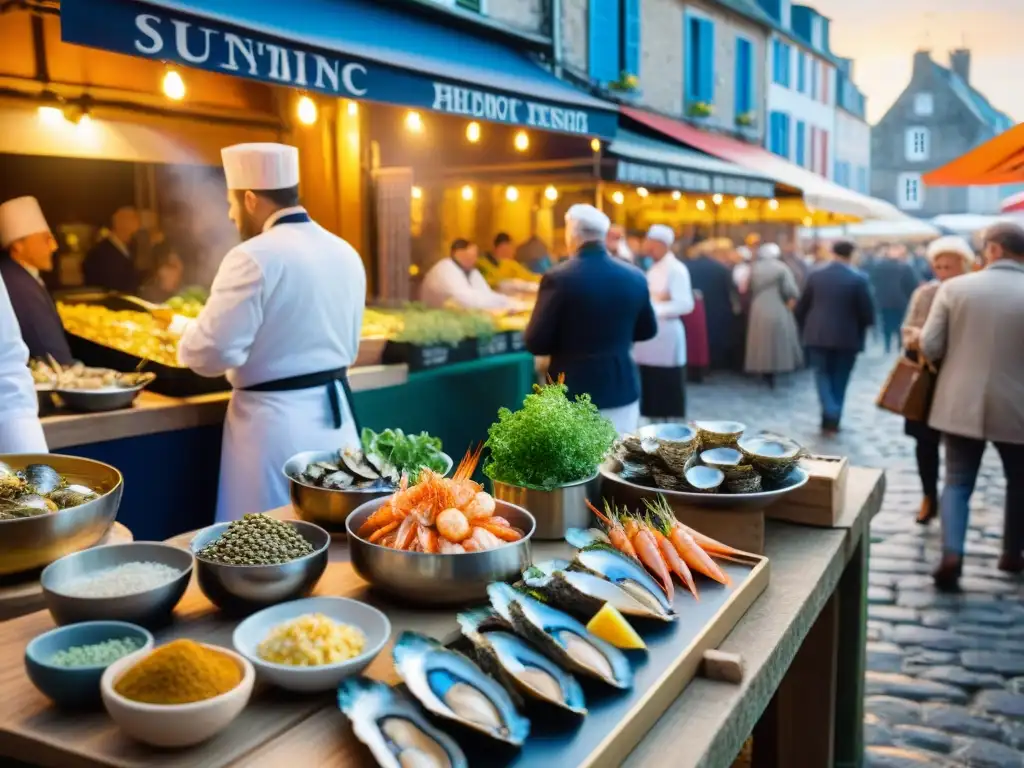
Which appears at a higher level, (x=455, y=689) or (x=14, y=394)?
(x=14, y=394)

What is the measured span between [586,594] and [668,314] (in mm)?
7148

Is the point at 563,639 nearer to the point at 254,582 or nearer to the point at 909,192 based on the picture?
the point at 254,582

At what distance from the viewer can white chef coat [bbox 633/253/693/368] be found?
8.97 m

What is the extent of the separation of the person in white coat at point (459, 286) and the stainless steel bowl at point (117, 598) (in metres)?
6.79

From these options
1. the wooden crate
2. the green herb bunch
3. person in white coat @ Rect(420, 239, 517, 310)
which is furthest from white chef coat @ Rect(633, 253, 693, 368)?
the green herb bunch

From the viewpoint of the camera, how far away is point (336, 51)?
522 centimetres

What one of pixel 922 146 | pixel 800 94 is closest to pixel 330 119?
pixel 800 94

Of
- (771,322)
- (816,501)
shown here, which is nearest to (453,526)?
(816,501)

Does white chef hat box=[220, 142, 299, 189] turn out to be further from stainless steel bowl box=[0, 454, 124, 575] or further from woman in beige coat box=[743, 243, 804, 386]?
woman in beige coat box=[743, 243, 804, 386]

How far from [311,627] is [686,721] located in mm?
746

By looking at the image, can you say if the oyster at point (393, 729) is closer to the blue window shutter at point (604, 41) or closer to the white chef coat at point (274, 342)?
the white chef coat at point (274, 342)

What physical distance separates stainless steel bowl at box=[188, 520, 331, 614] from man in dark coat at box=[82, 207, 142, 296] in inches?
318

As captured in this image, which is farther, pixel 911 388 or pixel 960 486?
pixel 911 388

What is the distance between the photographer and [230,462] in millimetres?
4293
